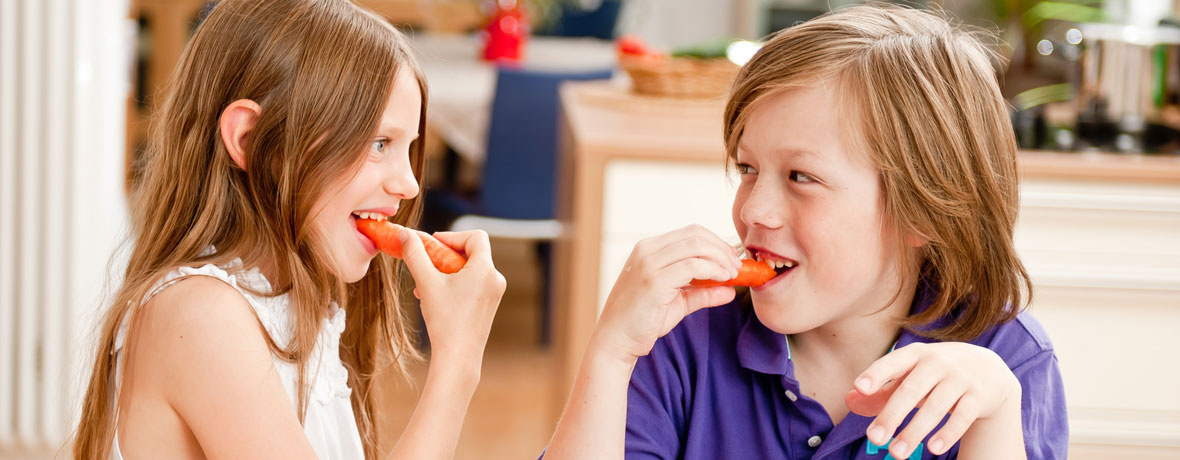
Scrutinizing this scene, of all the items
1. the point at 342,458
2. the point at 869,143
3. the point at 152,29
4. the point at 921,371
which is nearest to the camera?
the point at 921,371

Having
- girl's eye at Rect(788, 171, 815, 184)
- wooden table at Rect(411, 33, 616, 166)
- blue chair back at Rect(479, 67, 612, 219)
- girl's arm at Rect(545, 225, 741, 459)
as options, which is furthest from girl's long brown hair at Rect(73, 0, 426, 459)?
blue chair back at Rect(479, 67, 612, 219)

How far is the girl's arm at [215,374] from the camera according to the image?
1079 mm

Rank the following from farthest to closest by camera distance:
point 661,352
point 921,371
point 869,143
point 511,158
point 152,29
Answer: point 152,29
point 511,158
point 661,352
point 869,143
point 921,371

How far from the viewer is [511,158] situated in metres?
3.57

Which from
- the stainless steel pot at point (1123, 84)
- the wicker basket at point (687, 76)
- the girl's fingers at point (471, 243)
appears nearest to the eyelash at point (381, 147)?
the girl's fingers at point (471, 243)

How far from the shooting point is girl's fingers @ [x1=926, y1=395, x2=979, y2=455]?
3.01 feet

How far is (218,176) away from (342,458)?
1.13 ft

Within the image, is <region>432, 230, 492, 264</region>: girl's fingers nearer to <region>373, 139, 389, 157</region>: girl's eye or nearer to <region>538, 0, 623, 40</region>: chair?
<region>373, 139, 389, 157</region>: girl's eye

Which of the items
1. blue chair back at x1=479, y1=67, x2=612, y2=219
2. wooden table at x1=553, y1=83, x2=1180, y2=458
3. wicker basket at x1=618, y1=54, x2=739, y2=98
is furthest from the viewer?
blue chair back at x1=479, y1=67, x2=612, y2=219

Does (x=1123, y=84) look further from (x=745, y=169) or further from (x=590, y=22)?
(x=590, y=22)

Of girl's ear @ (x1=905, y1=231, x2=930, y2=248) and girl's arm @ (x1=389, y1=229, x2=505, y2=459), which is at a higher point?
girl's ear @ (x1=905, y1=231, x2=930, y2=248)

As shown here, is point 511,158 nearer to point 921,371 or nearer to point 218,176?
point 218,176

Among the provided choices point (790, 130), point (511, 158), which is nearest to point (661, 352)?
point (790, 130)

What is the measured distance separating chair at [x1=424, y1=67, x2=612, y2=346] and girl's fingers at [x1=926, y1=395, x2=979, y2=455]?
8.48ft
